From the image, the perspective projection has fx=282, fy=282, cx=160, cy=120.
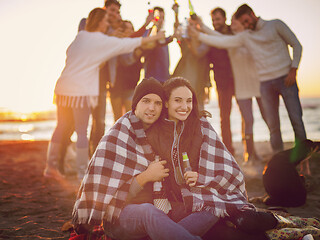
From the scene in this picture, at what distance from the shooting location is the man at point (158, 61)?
13.2 ft

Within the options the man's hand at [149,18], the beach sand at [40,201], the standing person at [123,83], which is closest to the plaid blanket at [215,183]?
the beach sand at [40,201]

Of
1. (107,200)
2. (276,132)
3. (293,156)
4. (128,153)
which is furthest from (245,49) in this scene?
(107,200)

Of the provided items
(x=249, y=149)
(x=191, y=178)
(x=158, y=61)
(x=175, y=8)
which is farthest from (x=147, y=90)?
(x=249, y=149)

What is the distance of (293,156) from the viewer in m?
2.99

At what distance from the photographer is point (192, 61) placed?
4.32 metres

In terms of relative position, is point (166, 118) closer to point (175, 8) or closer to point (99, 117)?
point (99, 117)

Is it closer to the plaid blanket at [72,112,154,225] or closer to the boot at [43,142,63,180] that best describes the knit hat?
the plaid blanket at [72,112,154,225]

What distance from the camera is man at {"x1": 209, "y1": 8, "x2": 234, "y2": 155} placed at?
4.63 metres

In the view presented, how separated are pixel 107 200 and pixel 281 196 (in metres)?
1.90

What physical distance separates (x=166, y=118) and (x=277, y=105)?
2478mm

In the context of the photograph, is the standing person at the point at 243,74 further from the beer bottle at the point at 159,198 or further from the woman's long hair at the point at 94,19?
the beer bottle at the point at 159,198

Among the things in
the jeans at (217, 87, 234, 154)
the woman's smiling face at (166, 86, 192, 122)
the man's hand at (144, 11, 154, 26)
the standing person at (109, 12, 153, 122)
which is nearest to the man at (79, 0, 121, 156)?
the standing person at (109, 12, 153, 122)

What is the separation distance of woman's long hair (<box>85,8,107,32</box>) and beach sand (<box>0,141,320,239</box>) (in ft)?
7.37

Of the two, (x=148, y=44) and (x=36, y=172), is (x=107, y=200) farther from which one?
(x=36, y=172)
